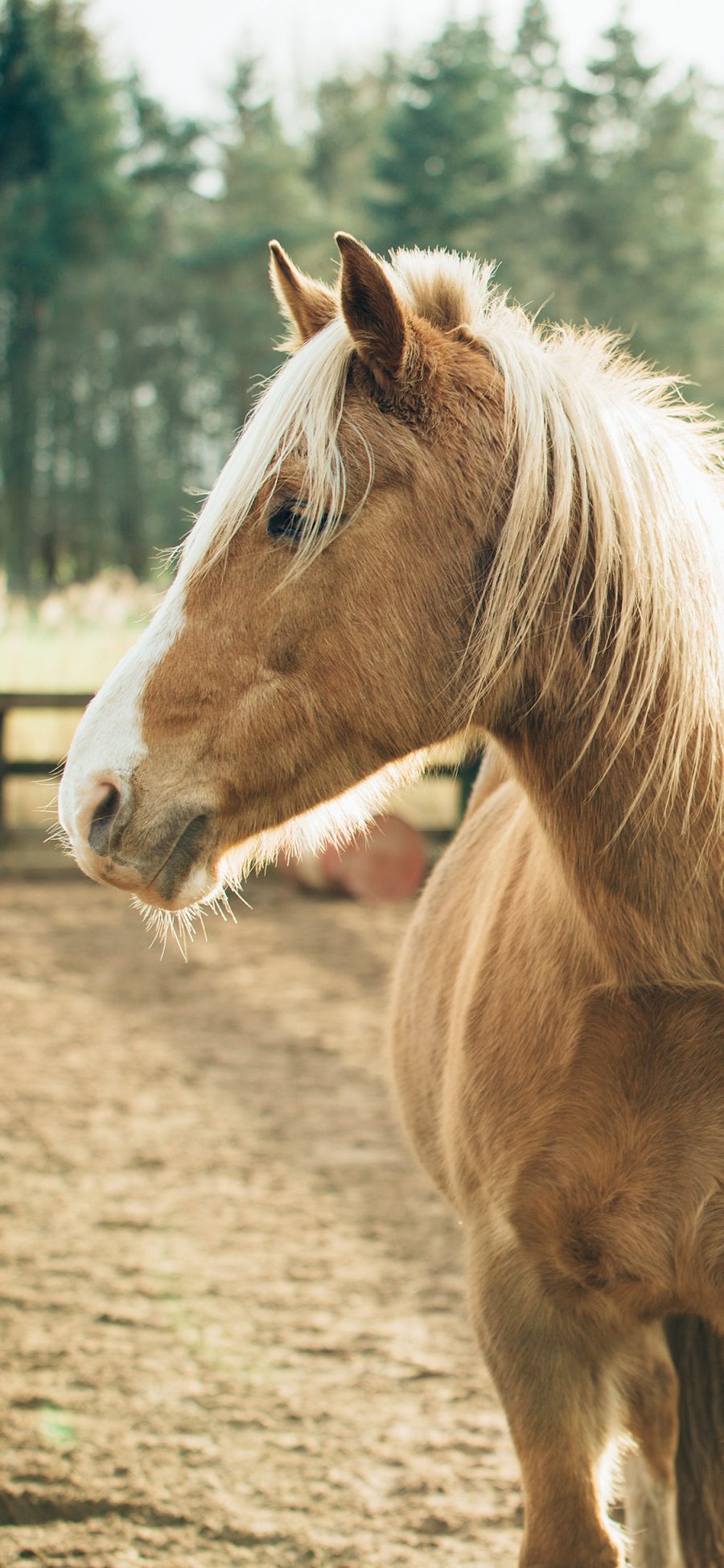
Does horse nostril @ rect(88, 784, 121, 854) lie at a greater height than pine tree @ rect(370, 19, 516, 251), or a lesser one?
lesser

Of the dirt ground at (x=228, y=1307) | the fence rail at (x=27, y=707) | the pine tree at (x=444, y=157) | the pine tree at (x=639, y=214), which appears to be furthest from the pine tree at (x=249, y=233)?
the dirt ground at (x=228, y=1307)

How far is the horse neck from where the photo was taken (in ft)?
5.16

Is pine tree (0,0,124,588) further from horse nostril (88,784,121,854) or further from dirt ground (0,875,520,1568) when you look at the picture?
horse nostril (88,784,121,854)

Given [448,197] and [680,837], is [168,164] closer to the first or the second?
[448,197]

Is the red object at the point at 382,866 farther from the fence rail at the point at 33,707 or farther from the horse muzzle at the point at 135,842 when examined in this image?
the horse muzzle at the point at 135,842

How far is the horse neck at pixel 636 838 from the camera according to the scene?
1.57m

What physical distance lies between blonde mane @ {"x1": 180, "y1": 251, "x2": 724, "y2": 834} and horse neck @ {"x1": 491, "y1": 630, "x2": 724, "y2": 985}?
1 centimetres

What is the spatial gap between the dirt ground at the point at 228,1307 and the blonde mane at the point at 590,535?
1.77m

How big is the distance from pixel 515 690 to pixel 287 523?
0.36 metres

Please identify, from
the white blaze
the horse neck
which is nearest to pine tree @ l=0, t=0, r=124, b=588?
the white blaze

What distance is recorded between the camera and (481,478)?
1584 mm

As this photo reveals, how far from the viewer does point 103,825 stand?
1.58 m

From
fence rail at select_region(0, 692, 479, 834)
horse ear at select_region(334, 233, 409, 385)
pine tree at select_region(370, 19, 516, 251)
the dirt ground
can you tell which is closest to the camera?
horse ear at select_region(334, 233, 409, 385)

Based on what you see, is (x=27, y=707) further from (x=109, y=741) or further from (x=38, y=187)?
(x=38, y=187)
